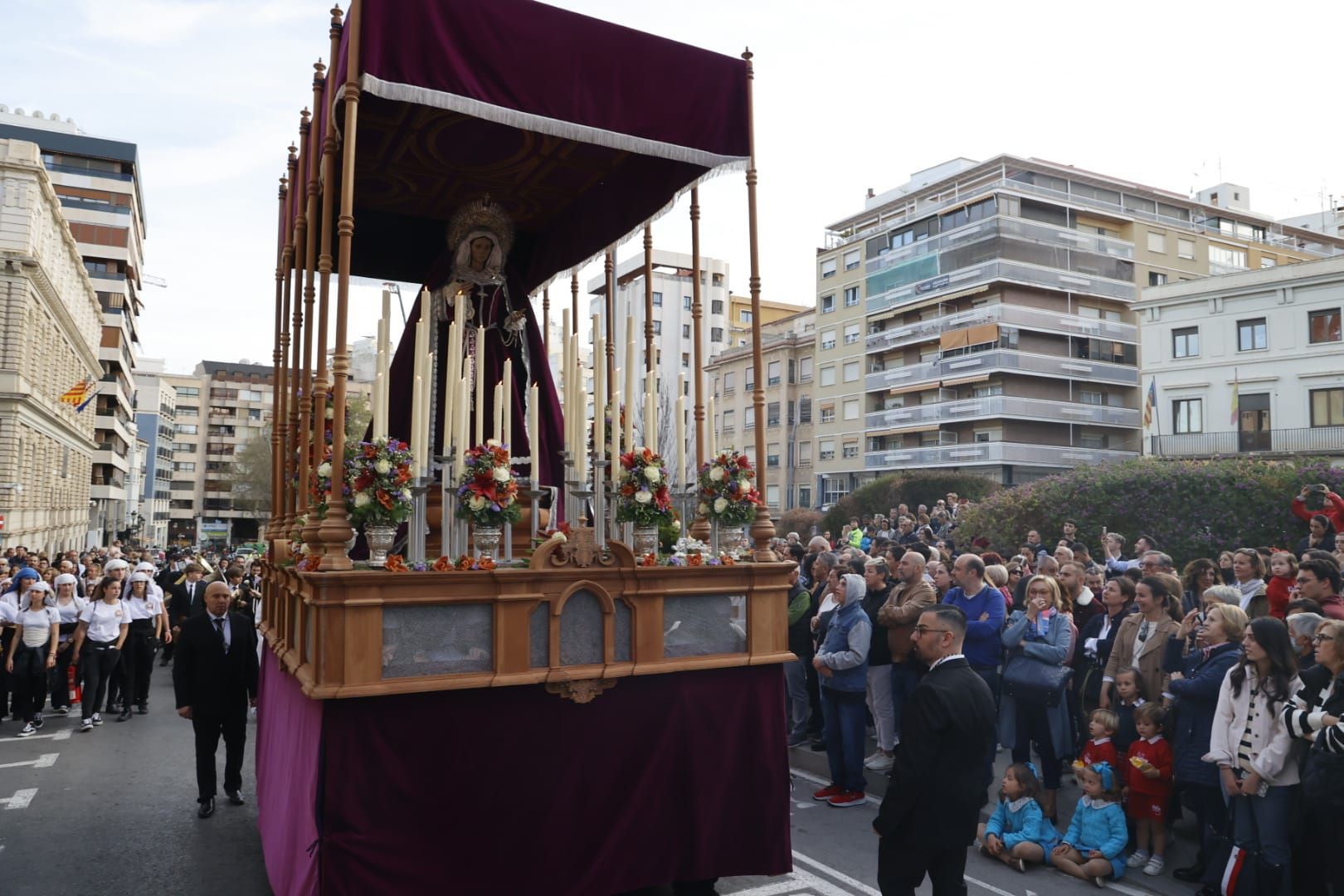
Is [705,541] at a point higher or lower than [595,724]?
higher

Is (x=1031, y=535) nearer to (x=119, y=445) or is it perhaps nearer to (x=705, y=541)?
(x=705, y=541)

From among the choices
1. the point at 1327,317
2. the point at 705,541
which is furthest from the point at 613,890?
the point at 1327,317

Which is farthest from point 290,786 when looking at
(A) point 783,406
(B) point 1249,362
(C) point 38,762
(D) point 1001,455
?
(A) point 783,406

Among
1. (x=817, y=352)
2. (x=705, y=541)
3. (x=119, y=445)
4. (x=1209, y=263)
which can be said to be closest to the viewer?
(x=705, y=541)

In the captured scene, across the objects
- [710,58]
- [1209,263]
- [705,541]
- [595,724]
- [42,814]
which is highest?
[1209,263]

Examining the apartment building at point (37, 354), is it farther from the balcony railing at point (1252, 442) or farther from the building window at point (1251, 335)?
the building window at point (1251, 335)

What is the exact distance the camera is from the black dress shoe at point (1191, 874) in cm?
605

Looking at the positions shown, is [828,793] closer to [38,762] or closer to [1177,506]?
[38,762]

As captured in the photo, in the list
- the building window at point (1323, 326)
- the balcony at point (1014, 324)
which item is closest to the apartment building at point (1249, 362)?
the building window at point (1323, 326)

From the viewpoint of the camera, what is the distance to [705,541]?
6.46m

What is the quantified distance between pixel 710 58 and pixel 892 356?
1789 inches

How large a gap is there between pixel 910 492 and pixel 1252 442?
1244 centimetres

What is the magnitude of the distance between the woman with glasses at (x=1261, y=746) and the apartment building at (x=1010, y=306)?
39.5 m

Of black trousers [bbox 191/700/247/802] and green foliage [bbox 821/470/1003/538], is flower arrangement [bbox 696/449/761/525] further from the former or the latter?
green foliage [bbox 821/470/1003/538]
